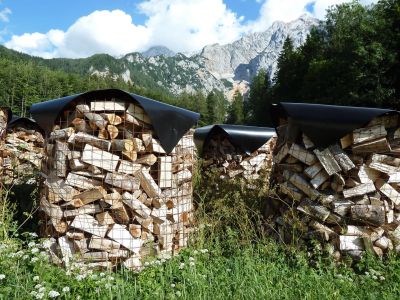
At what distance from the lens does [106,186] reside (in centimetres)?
382

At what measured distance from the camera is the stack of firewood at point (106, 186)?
3713 mm

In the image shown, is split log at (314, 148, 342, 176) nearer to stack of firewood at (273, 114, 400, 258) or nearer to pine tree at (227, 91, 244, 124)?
stack of firewood at (273, 114, 400, 258)

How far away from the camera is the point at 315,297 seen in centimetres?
294

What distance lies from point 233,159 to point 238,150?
23 centimetres

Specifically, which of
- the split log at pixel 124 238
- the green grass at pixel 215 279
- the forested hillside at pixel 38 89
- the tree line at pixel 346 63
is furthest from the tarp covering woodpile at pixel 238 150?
the forested hillside at pixel 38 89

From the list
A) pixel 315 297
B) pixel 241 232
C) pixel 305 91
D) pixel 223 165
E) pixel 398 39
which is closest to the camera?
pixel 315 297

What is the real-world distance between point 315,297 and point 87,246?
86.2 inches

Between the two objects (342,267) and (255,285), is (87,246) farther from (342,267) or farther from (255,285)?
(342,267)

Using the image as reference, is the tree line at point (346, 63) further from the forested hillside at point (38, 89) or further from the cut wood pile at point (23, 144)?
the forested hillside at point (38, 89)

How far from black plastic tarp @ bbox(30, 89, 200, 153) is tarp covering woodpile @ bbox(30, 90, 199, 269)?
0.03ft

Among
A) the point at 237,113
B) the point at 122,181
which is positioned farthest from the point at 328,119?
the point at 237,113

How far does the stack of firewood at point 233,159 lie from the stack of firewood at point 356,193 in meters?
3.47

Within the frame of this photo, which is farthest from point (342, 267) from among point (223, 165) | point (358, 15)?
point (358, 15)

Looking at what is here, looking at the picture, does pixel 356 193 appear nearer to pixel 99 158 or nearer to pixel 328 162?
pixel 328 162
